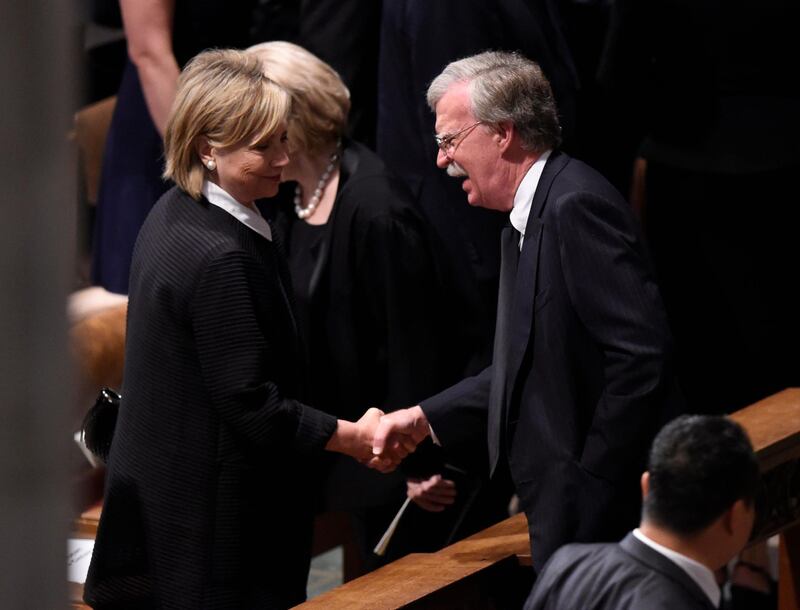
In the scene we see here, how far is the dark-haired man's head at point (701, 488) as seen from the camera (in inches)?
86.0

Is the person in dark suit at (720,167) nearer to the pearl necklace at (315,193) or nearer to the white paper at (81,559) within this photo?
the pearl necklace at (315,193)

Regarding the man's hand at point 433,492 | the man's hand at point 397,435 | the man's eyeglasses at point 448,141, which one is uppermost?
the man's eyeglasses at point 448,141

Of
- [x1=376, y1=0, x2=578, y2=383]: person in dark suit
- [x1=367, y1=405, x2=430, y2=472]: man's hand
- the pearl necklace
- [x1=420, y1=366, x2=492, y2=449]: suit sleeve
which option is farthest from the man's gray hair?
[x1=376, y1=0, x2=578, y2=383]: person in dark suit

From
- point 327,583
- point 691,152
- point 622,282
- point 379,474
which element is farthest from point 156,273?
point 327,583

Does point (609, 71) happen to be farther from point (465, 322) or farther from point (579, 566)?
point (579, 566)

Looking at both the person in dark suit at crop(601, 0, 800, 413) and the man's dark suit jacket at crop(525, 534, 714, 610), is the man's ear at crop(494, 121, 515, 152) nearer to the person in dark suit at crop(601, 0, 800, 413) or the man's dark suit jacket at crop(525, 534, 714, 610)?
the man's dark suit jacket at crop(525, 534, 714, 610)

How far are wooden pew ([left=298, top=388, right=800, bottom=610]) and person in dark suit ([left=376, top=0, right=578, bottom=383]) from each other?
0.66 metres

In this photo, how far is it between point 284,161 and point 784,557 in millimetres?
1912

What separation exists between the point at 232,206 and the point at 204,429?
0.48 metres

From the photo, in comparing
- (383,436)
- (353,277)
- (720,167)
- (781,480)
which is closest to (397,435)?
(383,436)

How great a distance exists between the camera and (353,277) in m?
3.77

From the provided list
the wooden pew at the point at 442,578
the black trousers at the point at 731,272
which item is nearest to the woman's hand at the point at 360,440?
the wooden pew at the point at 442,578

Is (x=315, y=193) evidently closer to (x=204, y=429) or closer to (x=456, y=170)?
(x=456, y=170)

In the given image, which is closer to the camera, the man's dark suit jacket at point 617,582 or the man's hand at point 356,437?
the man's dark suit jacket at point 617,582
